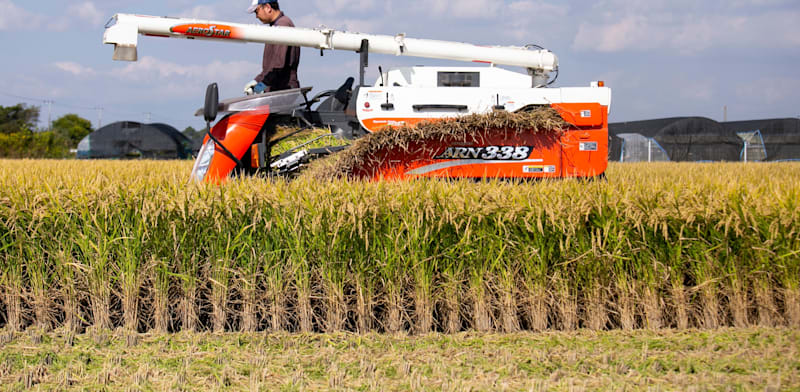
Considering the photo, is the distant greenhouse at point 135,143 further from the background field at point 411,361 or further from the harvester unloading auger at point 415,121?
the background field at point 411,361

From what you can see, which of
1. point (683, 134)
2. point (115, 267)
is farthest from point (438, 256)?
point (683, 134)

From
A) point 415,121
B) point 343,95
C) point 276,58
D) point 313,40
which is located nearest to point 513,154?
point 415,121

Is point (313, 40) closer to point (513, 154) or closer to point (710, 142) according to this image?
point (513, 154)

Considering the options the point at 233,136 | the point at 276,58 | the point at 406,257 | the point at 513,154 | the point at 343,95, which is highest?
the point at 276,58

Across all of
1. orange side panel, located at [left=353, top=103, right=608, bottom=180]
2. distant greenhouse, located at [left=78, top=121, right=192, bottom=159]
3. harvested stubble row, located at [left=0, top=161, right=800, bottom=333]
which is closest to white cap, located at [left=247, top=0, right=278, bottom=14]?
orange side panel, located at [left=353, top=103, right=608, bottom=180]

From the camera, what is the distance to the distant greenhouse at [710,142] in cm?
2406

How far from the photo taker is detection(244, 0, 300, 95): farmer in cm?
651

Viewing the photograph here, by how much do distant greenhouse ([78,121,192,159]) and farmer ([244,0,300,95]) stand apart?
72.2ft

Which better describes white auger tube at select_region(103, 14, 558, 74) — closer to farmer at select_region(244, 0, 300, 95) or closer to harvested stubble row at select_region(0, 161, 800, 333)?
farmer at select_region(244, 0, 300, 95)

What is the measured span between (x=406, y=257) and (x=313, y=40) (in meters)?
3.41

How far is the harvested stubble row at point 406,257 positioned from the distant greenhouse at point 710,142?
20.7 meters

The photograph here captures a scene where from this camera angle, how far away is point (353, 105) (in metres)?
5.84

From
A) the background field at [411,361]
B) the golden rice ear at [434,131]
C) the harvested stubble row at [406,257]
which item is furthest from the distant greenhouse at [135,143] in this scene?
the background field at [411,361]

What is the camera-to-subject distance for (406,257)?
386 centimetres
